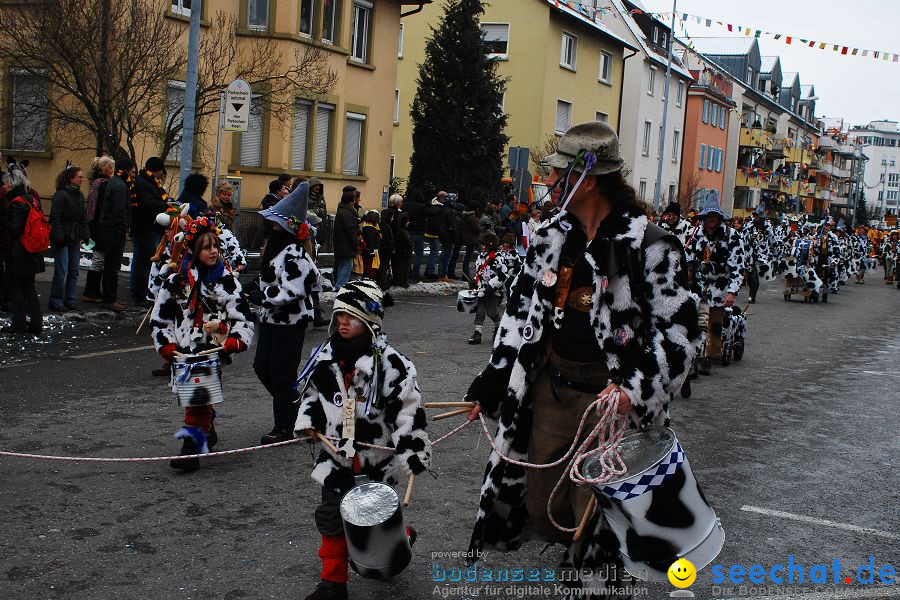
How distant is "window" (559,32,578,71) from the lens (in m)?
40.6

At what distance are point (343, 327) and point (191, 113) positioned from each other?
11562 millimetres

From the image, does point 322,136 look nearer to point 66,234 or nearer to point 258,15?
point 258,15

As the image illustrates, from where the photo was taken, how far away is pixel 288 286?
274 inches

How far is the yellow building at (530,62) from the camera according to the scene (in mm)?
39188

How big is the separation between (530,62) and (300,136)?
17.1 meters

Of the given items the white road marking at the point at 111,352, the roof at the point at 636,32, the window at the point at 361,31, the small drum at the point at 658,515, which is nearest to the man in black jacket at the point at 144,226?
the white road marking at the point at 111,352

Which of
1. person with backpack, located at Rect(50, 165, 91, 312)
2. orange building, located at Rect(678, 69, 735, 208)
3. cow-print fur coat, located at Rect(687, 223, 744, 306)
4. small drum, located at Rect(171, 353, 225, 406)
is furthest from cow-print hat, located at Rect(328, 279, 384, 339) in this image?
orange building, located at Rect(678, 69, 735, 208)

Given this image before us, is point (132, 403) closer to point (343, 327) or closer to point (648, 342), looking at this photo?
point (343, 327)

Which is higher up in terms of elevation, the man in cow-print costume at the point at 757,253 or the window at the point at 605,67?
the window at the point at 605,67

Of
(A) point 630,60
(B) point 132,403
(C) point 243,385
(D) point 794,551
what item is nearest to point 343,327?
(D) point 794,551

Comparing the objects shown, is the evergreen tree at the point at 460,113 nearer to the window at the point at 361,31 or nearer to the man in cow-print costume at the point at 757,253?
the window at the point at 361,31

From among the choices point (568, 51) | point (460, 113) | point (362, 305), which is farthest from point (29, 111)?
point (568, 51)

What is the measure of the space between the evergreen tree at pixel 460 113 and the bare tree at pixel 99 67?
1439cm

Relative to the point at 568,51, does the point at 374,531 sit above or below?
below
